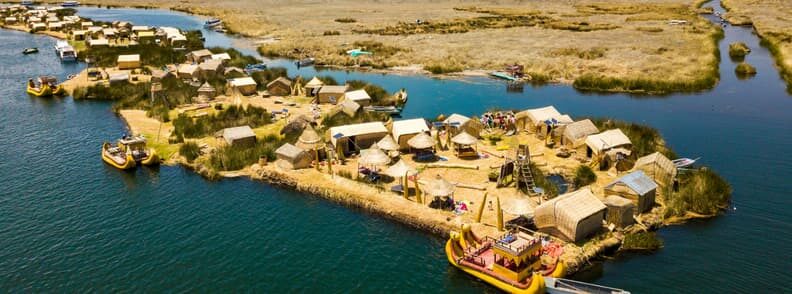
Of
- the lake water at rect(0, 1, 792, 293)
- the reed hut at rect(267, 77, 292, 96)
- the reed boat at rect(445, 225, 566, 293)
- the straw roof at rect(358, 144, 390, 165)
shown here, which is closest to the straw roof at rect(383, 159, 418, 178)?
the straw roof at rect(358, 144, 390, 165)

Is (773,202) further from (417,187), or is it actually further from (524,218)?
(417,187)

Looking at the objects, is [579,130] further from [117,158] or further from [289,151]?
[117,158]

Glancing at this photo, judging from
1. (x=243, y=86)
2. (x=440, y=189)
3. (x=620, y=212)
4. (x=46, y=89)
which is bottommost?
(x=46, y=89)

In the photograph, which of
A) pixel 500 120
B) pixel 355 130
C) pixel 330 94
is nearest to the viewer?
pixel 355 130

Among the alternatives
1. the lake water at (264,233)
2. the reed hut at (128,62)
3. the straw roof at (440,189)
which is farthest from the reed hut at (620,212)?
the reed hut at (128,62)

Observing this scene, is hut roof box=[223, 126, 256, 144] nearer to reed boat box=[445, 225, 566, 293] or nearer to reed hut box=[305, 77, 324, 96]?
reed hut box=[305, 77, 324, 96]

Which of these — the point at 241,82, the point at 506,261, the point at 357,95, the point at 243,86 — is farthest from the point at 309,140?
the point at 241,82

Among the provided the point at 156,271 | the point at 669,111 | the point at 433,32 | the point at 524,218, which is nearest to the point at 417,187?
the point at 524,218
